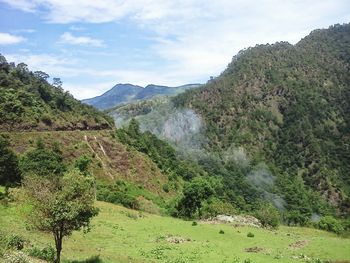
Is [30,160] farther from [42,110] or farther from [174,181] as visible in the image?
[174,181]

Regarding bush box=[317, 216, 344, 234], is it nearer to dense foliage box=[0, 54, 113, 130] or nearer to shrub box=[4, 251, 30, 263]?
dense foliage box=[0, 54, 113, 130]

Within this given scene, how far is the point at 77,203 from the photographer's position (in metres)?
35.2

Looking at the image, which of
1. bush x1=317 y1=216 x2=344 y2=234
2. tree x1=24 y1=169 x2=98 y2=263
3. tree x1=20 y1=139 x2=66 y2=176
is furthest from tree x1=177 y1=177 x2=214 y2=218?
tree x1=24 y1=169 x2=98 y2=263

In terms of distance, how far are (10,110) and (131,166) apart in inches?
1364

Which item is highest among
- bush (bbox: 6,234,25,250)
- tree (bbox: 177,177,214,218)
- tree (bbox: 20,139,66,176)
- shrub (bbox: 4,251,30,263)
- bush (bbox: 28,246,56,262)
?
tree (bbox: 20,139,66,176)

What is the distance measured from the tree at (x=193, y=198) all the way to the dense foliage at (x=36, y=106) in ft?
166

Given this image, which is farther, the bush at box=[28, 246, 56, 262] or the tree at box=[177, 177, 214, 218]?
the tree at box=[177, 177, 214, 218]

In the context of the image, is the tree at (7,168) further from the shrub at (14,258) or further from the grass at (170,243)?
the shrub at (14,258)

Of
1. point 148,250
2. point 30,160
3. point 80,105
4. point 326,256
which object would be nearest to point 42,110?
point 80,105

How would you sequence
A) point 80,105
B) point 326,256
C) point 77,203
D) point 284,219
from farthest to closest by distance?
point 80,105 < point 284,219 < point 326,256 < point 77,203

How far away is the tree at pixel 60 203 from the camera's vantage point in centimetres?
3450

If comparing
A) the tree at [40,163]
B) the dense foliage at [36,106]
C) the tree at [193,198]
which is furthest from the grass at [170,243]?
the dense foliage at [36,106]

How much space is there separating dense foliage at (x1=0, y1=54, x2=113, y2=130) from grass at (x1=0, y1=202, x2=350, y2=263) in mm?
56216

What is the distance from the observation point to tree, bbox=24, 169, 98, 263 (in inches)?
1358
